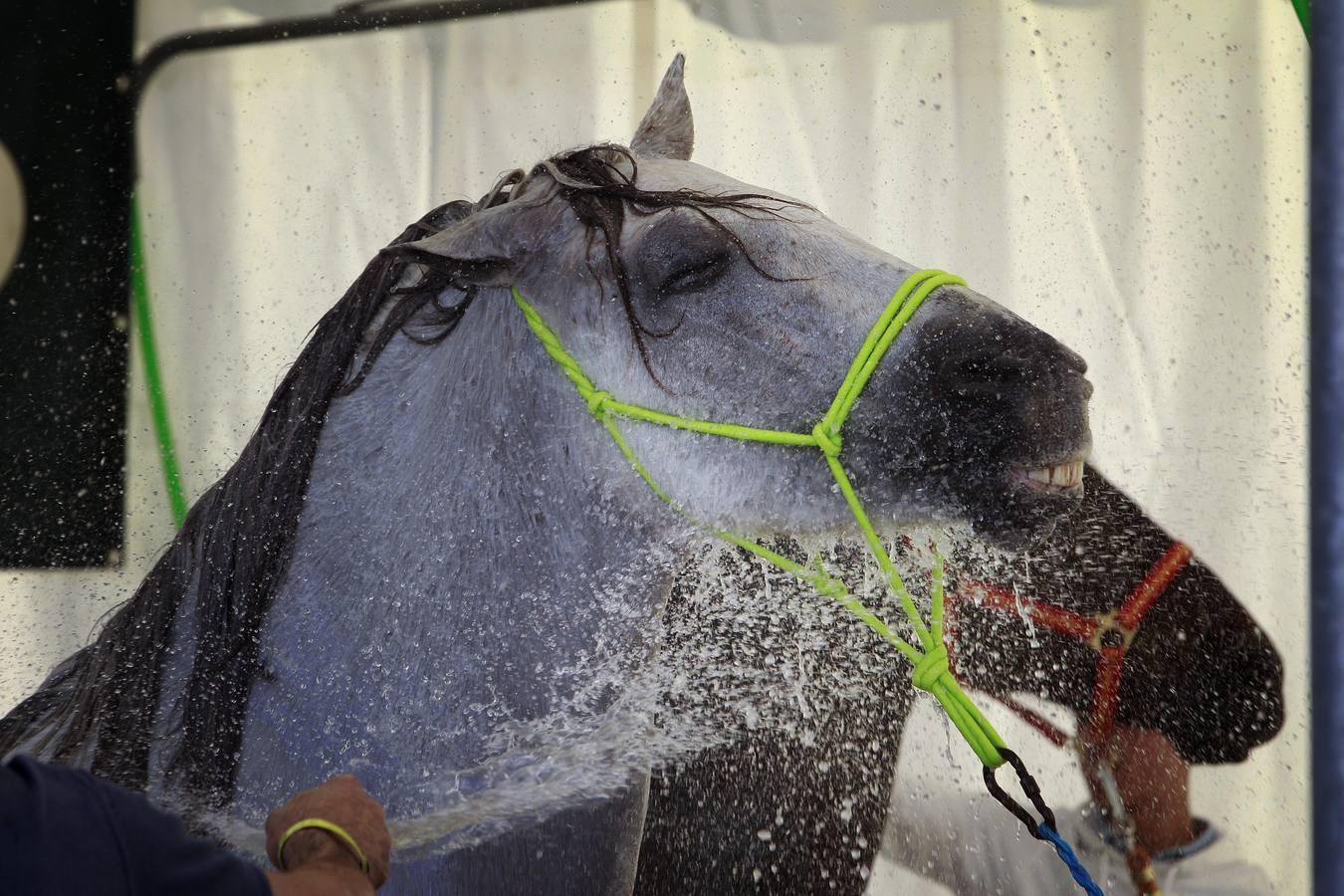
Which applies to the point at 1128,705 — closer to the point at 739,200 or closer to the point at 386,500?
the point at 739,200

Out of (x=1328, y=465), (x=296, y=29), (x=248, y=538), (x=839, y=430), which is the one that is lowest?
(x=248, y=538)

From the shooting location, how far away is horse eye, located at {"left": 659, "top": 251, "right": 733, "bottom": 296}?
3.02 feet

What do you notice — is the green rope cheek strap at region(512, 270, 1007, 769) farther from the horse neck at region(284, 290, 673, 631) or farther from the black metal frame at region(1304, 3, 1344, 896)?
the black metal frame at region(1304, 3, 1344, 896)

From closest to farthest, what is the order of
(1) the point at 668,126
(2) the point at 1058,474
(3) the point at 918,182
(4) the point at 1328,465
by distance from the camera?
(4) the point at 1328,465 → (2) the point at 1058,474 → (1) the point at 668,126 → (3) the point at 918,182

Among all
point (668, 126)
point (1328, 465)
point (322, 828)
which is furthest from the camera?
point (668, 126)

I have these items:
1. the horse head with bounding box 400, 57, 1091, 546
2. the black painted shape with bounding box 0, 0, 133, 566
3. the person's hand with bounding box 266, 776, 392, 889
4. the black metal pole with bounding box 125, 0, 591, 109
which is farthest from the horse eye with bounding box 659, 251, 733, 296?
the black painted shape with bounding box 0, 0, 133, 566

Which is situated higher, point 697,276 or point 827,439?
point 697,276

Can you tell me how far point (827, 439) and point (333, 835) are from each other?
49 centimetres

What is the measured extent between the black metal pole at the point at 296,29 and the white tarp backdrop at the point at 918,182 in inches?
1.1

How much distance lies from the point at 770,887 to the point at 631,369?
788 millimetres

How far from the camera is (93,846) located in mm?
506

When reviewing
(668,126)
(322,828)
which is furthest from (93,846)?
(668,126)

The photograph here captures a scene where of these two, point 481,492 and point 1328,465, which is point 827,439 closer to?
point 481,492

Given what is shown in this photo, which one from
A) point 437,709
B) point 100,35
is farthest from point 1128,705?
point 100,35
